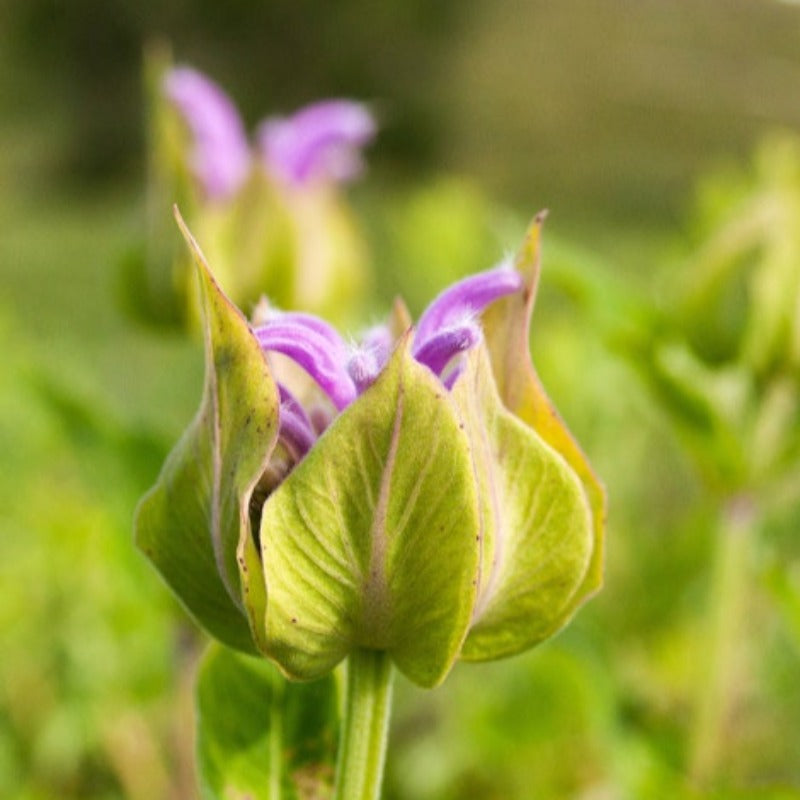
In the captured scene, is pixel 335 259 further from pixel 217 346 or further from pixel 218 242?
pixel 217 346

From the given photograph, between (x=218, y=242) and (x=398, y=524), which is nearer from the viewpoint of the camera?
(x=398, y=524)

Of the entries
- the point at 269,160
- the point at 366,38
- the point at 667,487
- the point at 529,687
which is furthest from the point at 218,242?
the point at 366,38

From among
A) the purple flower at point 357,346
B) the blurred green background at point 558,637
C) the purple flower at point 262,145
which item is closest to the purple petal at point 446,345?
the purple flower at point 357,346

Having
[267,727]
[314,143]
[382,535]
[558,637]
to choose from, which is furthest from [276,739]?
[314,143]

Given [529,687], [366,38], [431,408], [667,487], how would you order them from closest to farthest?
[431,408] < [529,687] < [667,487] < [366,38]

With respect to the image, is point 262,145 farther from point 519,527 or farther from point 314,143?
point 519,527

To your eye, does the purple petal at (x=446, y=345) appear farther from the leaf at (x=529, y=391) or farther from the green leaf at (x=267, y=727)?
the green leaf at (x=267, y=727)

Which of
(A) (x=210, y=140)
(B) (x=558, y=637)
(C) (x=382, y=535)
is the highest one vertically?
(A) (x=210, y=140)
